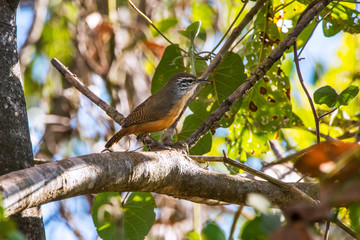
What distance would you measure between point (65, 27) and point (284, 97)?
3.62 metres

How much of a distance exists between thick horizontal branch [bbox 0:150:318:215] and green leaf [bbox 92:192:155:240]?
20.3 inches

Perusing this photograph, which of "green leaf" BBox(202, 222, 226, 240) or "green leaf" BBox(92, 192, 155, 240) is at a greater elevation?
"green leaf" BBox(92, 192, 155, 240)

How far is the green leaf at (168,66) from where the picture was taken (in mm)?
4004

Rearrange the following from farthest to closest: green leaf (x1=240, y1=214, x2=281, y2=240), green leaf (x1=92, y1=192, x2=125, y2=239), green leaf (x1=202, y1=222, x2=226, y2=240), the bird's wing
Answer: the bird's wing < green leaf (x1=92, y1=192, x2=125, y2=239) < green leaf (x1=202, y1=222, x2=226, y2=240) < green leaf (x1=240, y1=214, x2=281, y2=240)

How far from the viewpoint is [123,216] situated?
10.6ft

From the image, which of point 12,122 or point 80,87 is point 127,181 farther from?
point 80,87

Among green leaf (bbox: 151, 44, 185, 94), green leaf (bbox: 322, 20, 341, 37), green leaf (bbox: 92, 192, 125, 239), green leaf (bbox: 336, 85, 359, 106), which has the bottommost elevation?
green leaf (bbox: 92, 192, 125, 239)

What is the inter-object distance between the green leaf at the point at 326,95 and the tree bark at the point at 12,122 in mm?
1853

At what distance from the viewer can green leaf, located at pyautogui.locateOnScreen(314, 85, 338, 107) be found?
9.31 ft

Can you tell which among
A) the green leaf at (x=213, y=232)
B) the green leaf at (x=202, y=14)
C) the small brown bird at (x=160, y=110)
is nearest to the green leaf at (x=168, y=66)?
the small brown bird at (x=160, y=110)

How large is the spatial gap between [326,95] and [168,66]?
173cm

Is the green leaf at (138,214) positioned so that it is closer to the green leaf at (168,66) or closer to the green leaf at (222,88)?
the green leaf at (222,88)

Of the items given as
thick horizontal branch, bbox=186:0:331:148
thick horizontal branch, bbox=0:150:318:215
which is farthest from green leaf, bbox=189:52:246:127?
thick horizontal branch, bbox=0:150:318:215

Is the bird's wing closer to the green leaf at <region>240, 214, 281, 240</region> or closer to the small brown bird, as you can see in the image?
the small brown bird
